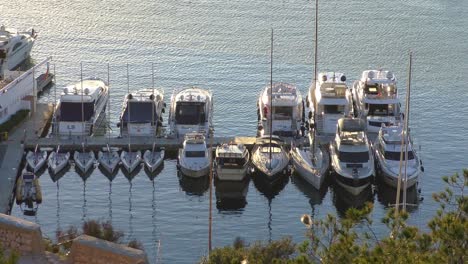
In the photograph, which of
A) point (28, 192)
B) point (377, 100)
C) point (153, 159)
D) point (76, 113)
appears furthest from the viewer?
point (377, 100)

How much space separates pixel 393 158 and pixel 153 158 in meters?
12.4

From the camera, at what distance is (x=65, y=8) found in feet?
330

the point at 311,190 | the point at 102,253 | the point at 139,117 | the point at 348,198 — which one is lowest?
the point at 348,198

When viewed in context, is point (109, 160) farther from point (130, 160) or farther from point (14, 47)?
point (14, 47)

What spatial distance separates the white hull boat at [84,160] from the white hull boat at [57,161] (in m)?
0.52

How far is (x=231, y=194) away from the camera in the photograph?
185ft

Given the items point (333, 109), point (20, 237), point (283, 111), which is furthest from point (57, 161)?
point (20, 237)

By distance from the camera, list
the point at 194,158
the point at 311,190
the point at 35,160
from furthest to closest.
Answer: the point at 35,160, the point at 194,158, the point at 311,190

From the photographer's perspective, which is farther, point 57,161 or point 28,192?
point 57,161

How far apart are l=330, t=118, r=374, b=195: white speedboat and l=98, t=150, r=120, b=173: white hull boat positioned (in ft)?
36.6

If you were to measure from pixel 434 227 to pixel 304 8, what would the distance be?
246 feet

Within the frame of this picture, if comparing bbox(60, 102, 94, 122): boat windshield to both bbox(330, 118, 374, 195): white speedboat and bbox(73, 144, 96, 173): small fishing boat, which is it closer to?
bbox(73, 144, 96, 173): small fishing boat

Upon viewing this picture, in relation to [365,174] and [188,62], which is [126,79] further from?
[365,174]

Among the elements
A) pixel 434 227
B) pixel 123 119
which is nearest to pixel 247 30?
pixel 123 119
